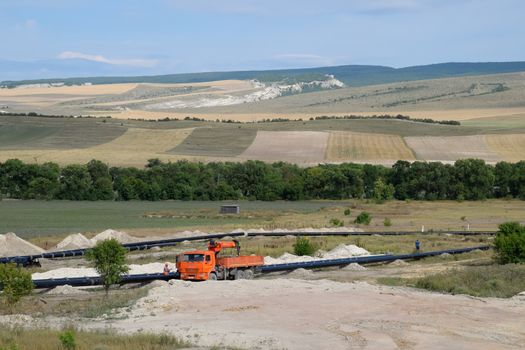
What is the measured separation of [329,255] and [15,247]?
55.1 ft

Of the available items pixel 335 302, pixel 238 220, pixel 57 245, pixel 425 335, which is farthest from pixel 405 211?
pixel 425 335

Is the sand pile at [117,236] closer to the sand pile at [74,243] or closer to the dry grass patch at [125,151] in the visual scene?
the sand pile at [74,243]

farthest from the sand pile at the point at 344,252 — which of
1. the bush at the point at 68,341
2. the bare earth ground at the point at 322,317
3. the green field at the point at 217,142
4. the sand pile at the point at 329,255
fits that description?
the green field at the point at 217,142

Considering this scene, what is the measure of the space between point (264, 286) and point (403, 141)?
97.3 meters

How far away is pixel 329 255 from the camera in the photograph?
55250 millimetres

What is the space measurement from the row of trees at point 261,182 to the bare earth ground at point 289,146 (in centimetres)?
1364

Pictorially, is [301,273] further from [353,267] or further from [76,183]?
[76,183]

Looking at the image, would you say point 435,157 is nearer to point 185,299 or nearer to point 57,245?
point 57,245

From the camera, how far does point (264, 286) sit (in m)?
39.4

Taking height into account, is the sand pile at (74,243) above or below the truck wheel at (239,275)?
below

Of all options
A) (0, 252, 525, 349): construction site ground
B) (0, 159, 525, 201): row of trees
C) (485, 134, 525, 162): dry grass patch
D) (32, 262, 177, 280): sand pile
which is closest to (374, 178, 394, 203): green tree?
(0, 159, 525, 201): row of trees

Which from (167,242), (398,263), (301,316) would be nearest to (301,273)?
(398,263)

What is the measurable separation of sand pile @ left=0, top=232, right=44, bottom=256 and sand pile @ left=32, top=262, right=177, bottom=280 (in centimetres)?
709

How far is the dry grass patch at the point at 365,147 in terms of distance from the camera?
122062 mm
